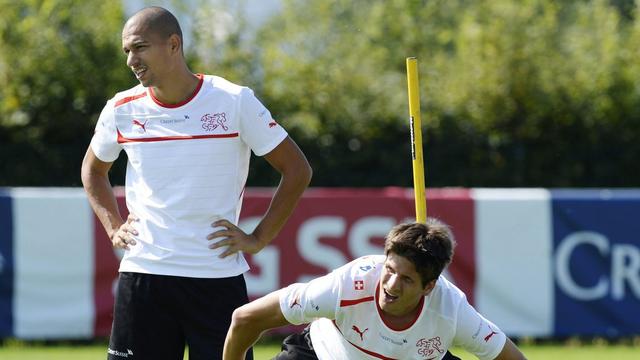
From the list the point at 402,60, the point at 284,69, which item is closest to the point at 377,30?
the point at 402,60

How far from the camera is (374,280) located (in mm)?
4621

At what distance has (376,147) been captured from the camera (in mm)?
12062

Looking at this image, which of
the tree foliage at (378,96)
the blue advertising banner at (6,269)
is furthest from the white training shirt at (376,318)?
the tree foliage at (378,96)

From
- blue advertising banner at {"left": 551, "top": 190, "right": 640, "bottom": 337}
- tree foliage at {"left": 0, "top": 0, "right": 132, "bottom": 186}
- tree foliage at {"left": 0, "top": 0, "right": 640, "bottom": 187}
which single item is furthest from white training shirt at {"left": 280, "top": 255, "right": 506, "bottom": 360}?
tree foliage at {"left": 0, "top": 0, "right": 132, "bottom": 186}

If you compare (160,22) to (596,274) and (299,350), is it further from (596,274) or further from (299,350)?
→ (596,274)

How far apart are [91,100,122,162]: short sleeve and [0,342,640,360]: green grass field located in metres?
4.44

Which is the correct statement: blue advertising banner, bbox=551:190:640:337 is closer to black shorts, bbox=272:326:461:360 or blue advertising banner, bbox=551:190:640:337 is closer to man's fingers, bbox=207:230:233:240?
black shorts, bbox=272:326:461:360

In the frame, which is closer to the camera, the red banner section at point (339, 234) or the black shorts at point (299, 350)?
the black shorts at point (299, 350)

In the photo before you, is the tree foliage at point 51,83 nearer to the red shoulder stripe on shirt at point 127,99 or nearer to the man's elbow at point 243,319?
the red shoulder stripe on shirt at point 127,99

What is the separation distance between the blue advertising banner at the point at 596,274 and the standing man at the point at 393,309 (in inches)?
223

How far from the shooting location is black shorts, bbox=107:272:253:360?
16.0ft

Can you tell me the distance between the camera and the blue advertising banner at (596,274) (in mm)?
10180

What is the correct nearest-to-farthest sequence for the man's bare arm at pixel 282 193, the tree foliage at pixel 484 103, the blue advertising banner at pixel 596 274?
the man's bare arm at pixel 282 193 < the blue advertising banner at pixel 596 274 < the tree foliage at pixel 484 103

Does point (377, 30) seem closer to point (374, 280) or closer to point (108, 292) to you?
point (108, 292)
